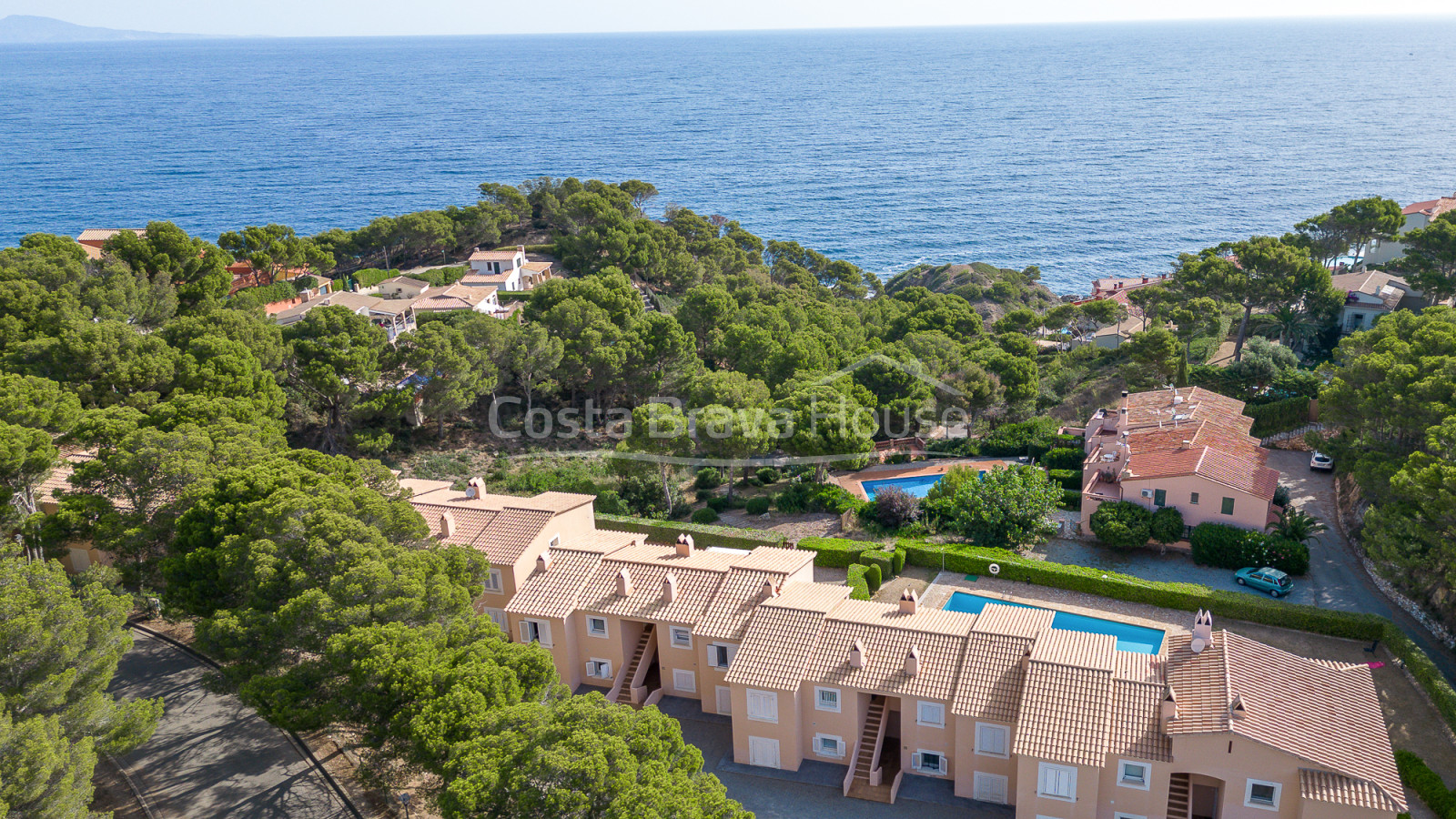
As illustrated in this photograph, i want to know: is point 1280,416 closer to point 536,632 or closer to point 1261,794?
point 1261,794

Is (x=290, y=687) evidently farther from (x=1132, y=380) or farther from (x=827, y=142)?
(x=827, y=142)

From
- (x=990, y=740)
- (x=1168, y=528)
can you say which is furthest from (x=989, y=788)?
(x=1168, y=528)

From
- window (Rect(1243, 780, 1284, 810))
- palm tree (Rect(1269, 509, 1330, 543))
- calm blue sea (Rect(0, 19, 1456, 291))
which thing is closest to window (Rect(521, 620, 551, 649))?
window (Rect(1243, 780, 1284, 810))

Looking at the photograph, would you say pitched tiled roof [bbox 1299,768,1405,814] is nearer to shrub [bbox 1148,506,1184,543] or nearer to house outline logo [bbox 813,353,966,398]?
shrub [bbox 1148,506,1184,543]

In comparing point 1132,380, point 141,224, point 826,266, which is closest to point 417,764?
point 1132,380

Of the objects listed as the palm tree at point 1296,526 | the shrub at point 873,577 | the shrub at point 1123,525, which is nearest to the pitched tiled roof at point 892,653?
the shrub at point 873,577

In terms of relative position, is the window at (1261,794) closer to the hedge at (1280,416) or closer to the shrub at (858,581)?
the shrub at (858,581)
